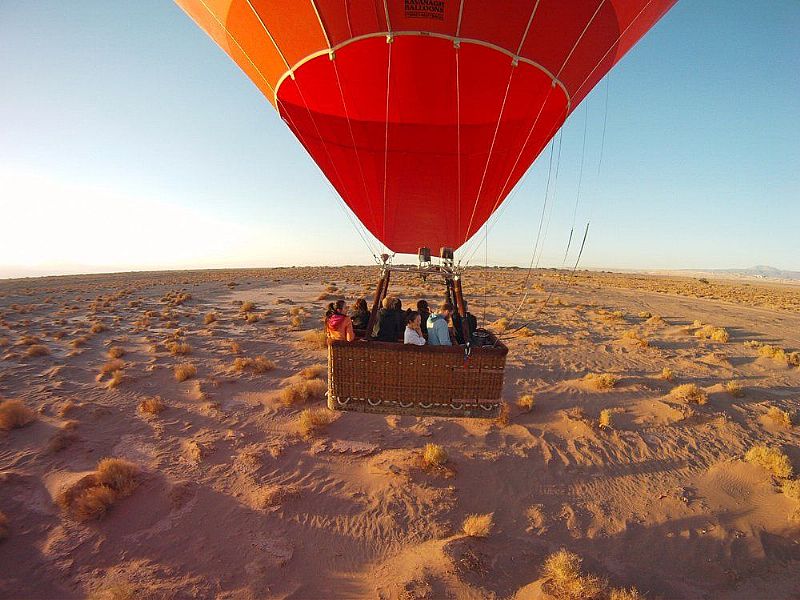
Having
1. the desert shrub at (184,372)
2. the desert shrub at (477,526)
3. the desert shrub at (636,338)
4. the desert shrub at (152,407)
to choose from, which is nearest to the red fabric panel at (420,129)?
the desert shrub at (477,526)

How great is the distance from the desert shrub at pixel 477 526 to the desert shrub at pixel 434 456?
4.01 feet

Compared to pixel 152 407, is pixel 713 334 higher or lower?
higher

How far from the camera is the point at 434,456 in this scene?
267 inches

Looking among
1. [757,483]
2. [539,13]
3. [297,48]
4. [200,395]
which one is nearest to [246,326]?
[200,395]

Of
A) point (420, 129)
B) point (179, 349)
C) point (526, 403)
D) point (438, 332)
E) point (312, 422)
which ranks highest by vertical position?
point (420, 129)

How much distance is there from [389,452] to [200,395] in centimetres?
511

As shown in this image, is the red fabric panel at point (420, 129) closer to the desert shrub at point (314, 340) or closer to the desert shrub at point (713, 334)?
the desert shrub at point (314, 340)

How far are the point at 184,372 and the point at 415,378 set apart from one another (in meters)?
8.16

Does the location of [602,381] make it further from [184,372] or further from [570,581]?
[184,372]

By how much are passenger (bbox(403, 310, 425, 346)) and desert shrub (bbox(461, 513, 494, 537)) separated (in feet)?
8.80

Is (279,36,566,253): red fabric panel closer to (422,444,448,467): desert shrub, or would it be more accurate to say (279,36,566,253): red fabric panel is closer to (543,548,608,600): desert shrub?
(422,444,448,467): desert shrub

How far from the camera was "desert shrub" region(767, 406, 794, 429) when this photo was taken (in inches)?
319

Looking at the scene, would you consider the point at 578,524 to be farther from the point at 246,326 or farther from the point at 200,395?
the point at 246,326

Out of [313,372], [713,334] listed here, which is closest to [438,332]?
[313,372]
